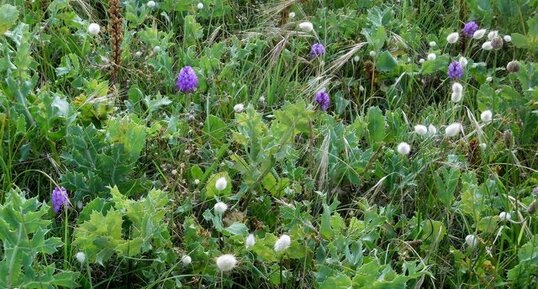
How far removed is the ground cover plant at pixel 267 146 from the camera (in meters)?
2.04

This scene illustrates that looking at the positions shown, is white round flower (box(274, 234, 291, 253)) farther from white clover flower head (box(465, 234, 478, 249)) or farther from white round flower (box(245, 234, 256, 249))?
white clover flower head (box(465, 234, 478, 249))

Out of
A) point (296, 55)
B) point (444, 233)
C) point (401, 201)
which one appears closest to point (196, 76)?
point (296, 55)

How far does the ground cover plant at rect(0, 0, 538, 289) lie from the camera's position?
6.69ft

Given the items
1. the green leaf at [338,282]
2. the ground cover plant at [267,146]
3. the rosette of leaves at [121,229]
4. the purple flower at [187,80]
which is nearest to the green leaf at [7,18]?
the ground cover plant at [267,146]

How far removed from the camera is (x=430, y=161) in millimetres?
2363

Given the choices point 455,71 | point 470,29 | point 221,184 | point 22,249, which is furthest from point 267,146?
point 470,29

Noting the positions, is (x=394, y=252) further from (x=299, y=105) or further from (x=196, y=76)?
(x=196, y=76)

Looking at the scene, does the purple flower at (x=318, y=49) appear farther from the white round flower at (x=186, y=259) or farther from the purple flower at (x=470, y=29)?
the white round flower at (x=186, y=259)

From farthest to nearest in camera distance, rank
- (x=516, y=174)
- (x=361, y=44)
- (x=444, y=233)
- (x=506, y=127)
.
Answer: (x=361, y=44)
(x=506, y=127)
(x=516, y=174)
(x=444, y=233)

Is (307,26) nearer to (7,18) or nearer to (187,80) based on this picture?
(187,80)

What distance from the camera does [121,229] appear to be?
2029 mm

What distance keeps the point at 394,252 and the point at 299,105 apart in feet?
1.51

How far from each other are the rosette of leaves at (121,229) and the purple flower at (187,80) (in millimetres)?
675

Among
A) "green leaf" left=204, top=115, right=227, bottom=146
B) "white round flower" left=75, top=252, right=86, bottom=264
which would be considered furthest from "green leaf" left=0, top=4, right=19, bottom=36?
"white round flower" left=75, top=252, right=86, bottom=264
